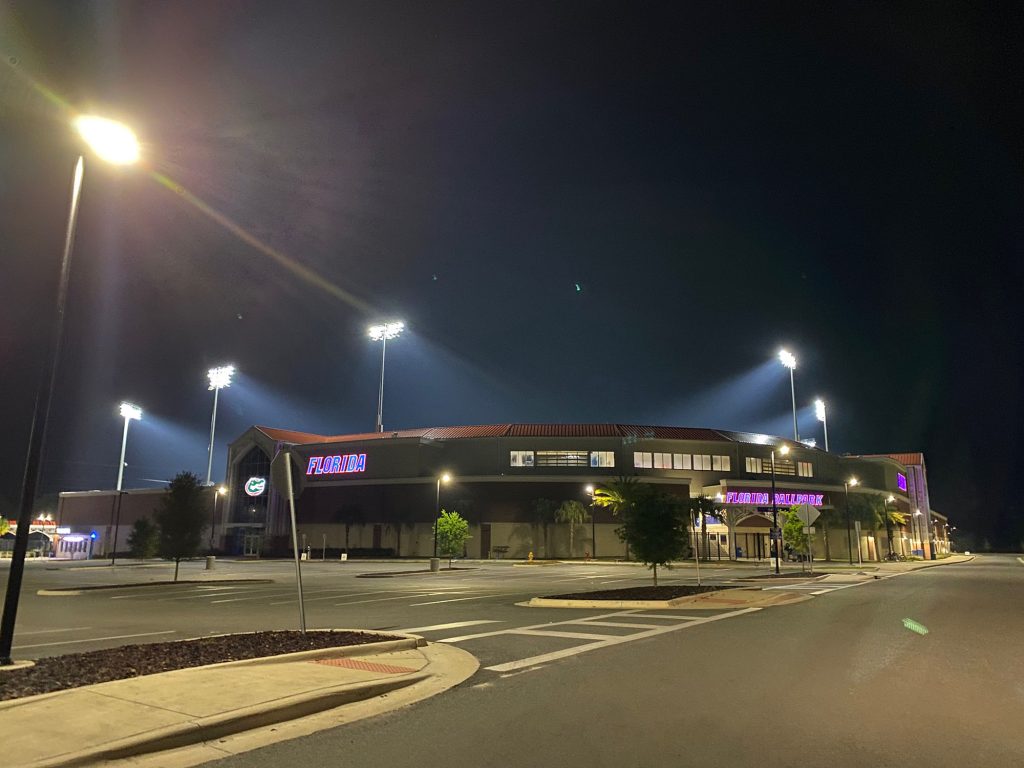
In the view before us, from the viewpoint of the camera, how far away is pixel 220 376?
83.1 meters

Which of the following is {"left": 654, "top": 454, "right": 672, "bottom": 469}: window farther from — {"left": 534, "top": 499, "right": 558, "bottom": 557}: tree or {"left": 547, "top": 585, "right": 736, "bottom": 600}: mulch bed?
{"left": 547, "top": 585, "right": 736, "bottom": 600}: mulch bed

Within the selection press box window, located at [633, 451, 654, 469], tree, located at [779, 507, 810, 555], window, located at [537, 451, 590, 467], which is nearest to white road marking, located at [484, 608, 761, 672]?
tree, located at [779, 507, 810, 555]

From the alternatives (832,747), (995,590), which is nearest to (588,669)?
(832,747)

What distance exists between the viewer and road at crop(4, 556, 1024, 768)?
595 cm

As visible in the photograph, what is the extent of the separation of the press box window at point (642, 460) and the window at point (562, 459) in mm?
4694

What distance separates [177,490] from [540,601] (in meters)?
18.9

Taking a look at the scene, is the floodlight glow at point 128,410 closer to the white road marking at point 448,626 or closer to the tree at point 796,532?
the tree at point 796,532

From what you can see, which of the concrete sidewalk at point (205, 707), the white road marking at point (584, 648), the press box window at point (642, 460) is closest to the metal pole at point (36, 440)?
the concrete sidewalk at point (205, 707)

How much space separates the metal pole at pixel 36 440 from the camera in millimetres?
8656

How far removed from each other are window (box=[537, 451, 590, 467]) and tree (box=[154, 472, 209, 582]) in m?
40.6

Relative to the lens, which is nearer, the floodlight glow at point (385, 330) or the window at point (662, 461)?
the window at point (662, 461)

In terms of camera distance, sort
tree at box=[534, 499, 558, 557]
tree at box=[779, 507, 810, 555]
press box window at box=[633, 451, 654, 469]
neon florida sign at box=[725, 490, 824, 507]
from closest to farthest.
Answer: tree at box=[779, 507, 810, 555], tree at box=[534, 499, 558, 557], press box window at box=[633, 451, 654, 469], neon florida sign at box=[725, 490, 824, 507]

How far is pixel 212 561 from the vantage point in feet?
141

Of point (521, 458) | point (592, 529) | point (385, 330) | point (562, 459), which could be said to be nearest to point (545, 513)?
point (592, 529)
